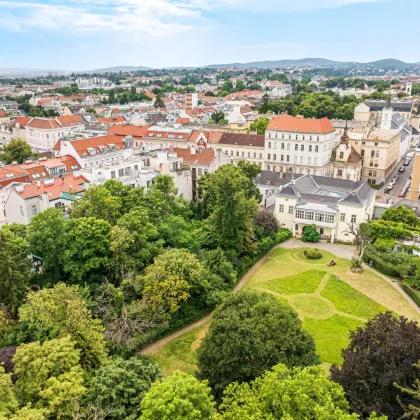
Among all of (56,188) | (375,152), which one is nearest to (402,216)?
(375,152)

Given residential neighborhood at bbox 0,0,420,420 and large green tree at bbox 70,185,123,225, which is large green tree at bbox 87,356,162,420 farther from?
large green tree at bbox 70,185,123,225

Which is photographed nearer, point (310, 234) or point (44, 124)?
point (310, 234)

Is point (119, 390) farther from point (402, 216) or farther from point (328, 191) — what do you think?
point (328, 191)

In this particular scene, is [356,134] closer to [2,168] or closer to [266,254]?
[266,254]

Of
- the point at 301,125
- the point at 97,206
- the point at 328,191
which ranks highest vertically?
the point at 301,125

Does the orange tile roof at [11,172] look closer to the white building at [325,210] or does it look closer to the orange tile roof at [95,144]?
the orange tile roof at [95,144]

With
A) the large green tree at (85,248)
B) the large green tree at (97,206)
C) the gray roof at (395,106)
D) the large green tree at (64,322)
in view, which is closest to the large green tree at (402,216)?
the large green tree at (97,206)

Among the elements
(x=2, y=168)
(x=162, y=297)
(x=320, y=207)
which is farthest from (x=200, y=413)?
(x=2, y=168)
